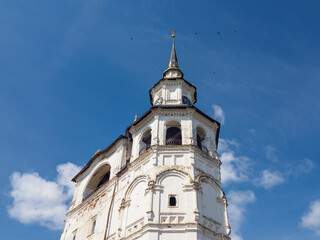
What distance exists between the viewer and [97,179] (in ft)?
96.5

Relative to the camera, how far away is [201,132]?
2495 centimetres

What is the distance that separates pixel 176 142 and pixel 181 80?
7.00 metres

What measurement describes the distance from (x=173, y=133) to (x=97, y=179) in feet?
29.6

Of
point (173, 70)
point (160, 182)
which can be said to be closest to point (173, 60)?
point (173, 70)

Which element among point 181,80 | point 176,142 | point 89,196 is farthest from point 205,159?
point 89,196

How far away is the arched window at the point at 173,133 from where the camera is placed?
2308 centimetres

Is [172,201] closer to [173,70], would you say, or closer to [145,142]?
[145,142]

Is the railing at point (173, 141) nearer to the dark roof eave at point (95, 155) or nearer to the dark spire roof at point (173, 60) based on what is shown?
the dark roof eave at point (95, 155)

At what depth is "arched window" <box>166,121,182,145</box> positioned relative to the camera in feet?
75.7

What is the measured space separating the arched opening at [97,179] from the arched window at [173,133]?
22.5ft

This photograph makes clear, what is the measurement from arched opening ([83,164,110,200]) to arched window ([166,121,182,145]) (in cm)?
685

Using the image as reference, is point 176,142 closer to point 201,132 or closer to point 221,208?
point 201,132

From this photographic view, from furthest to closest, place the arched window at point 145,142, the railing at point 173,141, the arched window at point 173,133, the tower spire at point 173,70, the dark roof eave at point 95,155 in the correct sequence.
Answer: the tower spire at point 173,70 → the dark roof eave at point 95,155 → the arched window at point 145,142 → the arched window at point 173,133 → the railing at point 173,141

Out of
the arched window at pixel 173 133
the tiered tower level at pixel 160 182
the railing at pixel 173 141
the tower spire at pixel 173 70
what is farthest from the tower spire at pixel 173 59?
the railing at pixel 173 141
